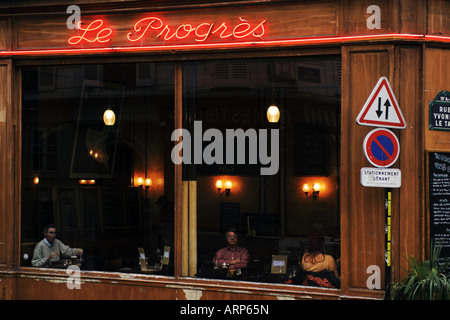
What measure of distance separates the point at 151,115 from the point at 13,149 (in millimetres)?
2109

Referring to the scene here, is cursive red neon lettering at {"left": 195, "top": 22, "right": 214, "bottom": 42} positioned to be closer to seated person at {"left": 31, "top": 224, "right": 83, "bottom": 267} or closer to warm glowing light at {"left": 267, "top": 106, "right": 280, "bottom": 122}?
warm glowing light at {"left": 267, "top": 106, "right": 280, "bottom": 122}

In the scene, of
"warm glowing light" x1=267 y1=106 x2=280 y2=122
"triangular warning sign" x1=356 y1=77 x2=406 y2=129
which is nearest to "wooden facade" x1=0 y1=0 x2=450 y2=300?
"triangular warning sign" x1=356 y1=77 x2=406 y2=129

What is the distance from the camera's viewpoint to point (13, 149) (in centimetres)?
963

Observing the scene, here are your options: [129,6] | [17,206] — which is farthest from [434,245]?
[17,206]

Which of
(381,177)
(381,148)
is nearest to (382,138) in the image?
(381,148)

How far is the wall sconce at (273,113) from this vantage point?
9.96 meters

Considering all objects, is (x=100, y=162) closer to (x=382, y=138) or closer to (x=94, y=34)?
(x=94, y=34)

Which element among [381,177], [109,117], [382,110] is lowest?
[381,177]

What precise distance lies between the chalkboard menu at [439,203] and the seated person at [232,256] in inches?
105

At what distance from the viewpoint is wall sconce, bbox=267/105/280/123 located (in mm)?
9961

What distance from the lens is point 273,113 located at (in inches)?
393

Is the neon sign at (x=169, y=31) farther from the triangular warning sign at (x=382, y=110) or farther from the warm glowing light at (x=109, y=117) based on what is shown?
the triangular warning sign at (x=382, y=110)

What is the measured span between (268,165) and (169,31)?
2591mm

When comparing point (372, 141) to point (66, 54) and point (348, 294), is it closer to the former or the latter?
point (348, 294)
